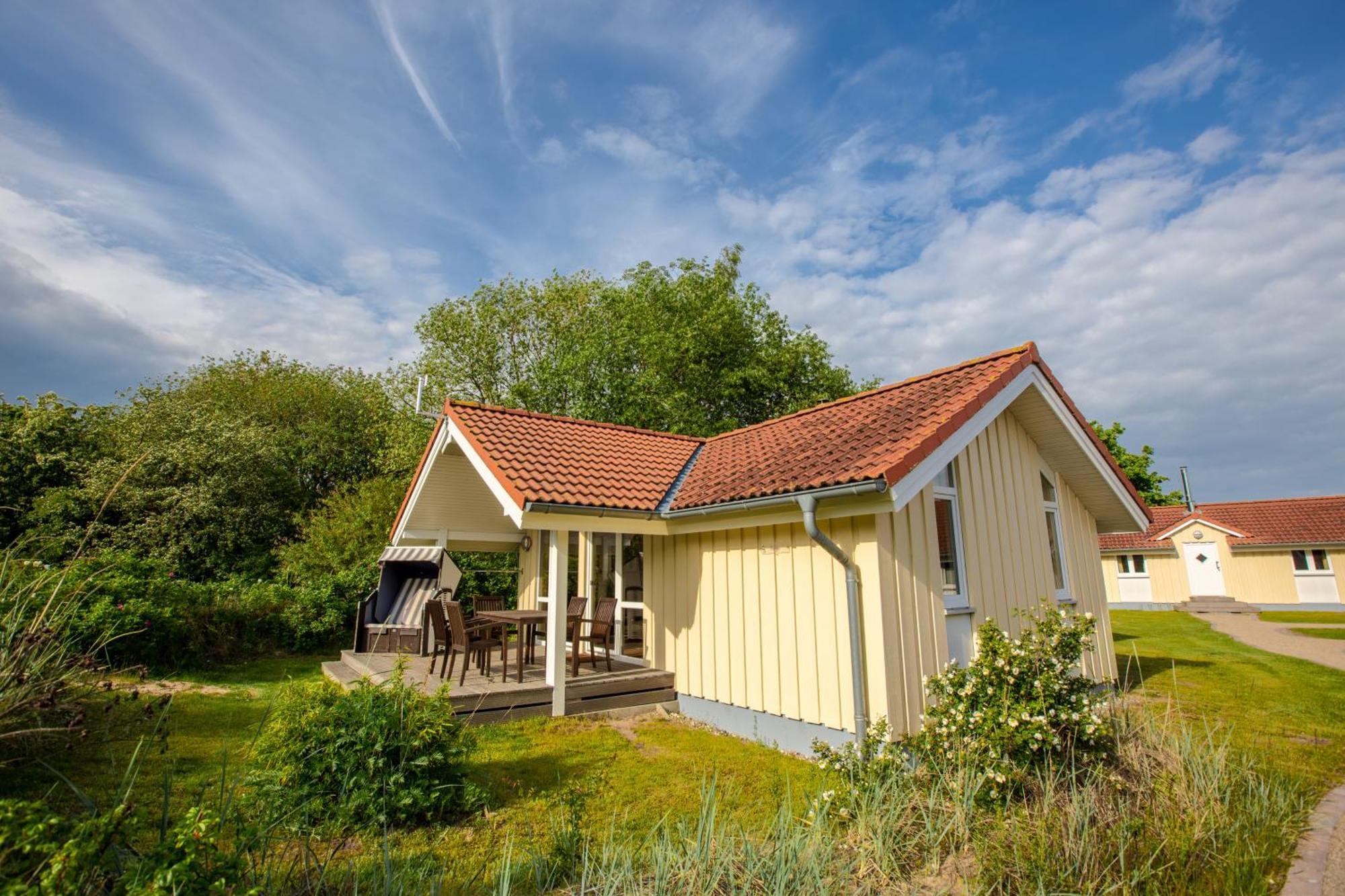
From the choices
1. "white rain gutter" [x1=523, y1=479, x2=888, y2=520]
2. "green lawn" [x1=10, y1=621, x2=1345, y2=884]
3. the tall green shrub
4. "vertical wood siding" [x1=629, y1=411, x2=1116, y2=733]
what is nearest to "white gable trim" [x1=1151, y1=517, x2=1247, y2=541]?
"green lawn" [x1=10, y1=621, x2=1345, y2=884]

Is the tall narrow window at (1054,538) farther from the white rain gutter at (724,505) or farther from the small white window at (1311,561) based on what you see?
the small white window at (1311,561)

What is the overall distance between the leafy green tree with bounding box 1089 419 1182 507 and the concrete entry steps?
12868 mm

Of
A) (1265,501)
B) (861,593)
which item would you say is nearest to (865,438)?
(861,593)

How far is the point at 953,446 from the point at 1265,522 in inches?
1295

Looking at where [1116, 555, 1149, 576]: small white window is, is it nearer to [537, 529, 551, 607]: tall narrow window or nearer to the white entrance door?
the white entrance door

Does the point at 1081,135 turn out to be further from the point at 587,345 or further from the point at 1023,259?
the point at 587,345

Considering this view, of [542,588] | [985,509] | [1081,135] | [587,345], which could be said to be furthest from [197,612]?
[1081,135]

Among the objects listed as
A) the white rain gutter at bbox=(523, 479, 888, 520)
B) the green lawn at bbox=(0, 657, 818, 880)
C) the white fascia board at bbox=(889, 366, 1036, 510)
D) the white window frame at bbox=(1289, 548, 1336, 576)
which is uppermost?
the white fascia board at bbox=(889, 366, 1036, 510)

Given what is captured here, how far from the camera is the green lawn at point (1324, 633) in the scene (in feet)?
56.3

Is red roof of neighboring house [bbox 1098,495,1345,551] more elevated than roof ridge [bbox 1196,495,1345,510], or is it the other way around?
roof ridge [bbox 1196,495,1345,510]

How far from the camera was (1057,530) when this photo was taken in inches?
376

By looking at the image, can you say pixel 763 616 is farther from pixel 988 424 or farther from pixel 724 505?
pixel 988 424

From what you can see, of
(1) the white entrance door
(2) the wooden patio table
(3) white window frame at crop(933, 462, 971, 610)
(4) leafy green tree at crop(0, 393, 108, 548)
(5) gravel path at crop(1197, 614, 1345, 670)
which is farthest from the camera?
(1) the white entrance door

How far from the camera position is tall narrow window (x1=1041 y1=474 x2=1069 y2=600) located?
364 inches
